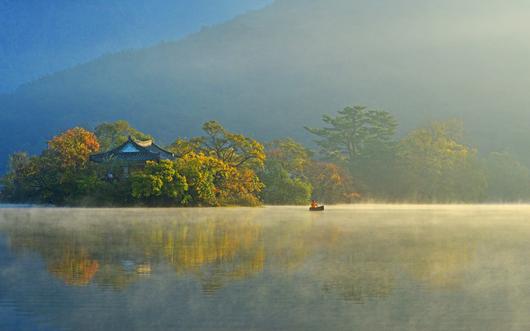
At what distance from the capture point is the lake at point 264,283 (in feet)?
33.8

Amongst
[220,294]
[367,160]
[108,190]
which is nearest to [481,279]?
[220,294]

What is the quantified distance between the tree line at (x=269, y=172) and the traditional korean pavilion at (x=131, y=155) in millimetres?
759

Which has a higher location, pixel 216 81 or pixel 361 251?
pixel 216 81

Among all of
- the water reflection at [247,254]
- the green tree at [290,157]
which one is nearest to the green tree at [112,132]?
the green tree at [290,157]

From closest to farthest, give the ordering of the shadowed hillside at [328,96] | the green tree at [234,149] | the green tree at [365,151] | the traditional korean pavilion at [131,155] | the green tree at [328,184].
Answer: the traditional korean pavilion at [131,155], the green tree at [234,149], the green tree at [328,184], the green tree at [365,151], the shadowed hillside at [328,96]

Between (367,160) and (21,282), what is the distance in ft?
228

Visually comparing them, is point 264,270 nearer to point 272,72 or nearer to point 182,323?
point 182,323

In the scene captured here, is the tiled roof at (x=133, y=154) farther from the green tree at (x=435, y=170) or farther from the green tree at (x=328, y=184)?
the green tree at (x=435, y=170)

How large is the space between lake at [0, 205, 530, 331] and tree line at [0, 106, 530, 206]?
33607 mm

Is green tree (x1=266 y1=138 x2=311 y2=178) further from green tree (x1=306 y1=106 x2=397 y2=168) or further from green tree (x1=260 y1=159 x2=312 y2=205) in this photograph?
green tree (x1=306 y1=106 x2=397 y2=168)

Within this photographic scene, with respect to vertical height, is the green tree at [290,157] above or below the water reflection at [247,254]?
above

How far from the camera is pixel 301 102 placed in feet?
552

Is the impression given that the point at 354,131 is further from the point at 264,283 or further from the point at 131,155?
the point at 264,283

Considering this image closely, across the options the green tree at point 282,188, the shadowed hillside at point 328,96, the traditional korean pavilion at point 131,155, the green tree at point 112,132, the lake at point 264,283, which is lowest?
the lake at point 264,283
